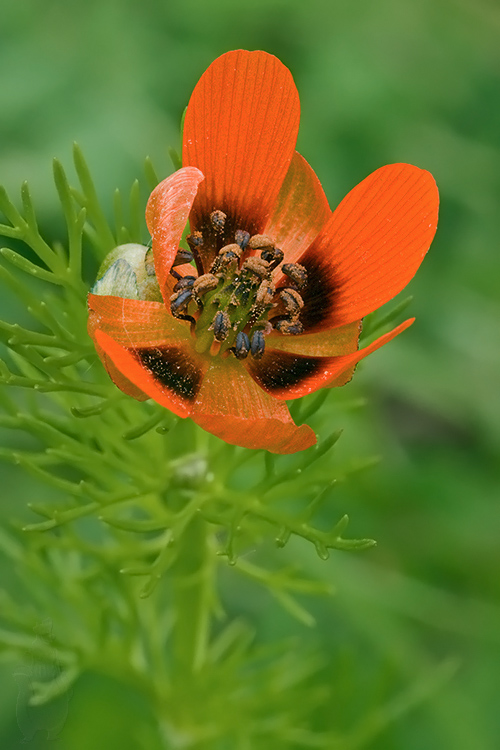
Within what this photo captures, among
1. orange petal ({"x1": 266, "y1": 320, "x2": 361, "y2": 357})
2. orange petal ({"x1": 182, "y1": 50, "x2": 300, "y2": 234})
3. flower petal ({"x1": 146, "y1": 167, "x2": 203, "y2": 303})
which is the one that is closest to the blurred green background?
orange petal ({"x1": 266, "y1": 320, "x2": 361, "y2": 357})

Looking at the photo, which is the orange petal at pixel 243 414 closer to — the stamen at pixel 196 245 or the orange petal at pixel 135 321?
the orange petal at pixel 135 321

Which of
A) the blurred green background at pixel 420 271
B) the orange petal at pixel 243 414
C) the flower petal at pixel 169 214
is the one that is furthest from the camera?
the blurred green background at pixel 420 271

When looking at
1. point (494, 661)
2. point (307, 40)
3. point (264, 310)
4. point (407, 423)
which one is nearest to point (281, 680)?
point (494, 661)

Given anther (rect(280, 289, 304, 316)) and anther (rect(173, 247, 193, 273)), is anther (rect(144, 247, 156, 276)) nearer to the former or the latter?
anther (rect(173, 247, 193, 273))

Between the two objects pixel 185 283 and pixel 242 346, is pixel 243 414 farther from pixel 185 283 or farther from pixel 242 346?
pixel 185 283

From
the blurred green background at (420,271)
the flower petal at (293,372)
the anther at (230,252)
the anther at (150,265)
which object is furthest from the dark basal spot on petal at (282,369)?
the blurred green background at (420,271)

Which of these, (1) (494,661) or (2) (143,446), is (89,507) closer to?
(2) (143,446)

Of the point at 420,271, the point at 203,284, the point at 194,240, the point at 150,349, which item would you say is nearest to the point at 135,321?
the point at 150,349
